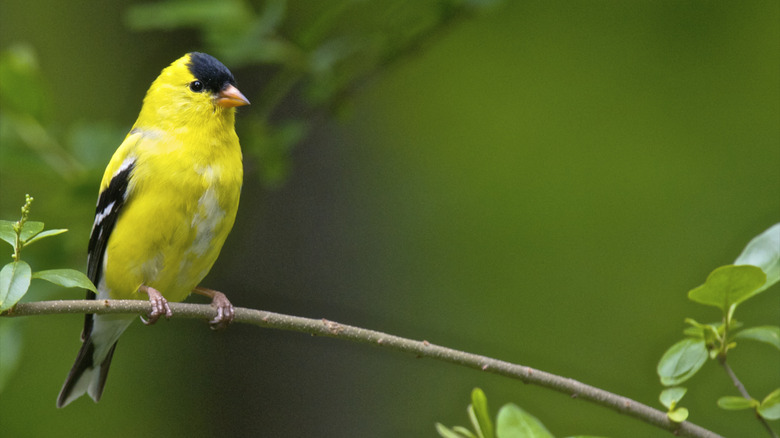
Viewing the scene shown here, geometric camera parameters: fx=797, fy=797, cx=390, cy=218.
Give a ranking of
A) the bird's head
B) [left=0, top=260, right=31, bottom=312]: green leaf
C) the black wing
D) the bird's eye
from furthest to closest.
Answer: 1. the bird's eye
2. the bird's head
3. the black wing
4. [left=0, top=260, right=31, bottom=312]: green leaf

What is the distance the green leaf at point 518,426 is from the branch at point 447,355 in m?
0.08

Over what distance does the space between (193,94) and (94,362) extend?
1.21 metres

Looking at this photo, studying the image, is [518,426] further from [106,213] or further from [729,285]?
[106,213]

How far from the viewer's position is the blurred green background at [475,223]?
5160 millimetres

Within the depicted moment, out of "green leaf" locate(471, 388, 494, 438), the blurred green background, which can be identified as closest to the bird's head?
"green leaf" locate(471, 388, 494, 438)

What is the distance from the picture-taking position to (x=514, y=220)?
224 inches

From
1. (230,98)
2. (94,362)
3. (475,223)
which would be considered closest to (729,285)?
(230,98)

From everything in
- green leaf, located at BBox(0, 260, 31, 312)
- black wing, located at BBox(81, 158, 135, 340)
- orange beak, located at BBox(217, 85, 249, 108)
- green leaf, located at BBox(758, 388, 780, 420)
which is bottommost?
green leaf, located at BBox(758, 388, 780, 420)

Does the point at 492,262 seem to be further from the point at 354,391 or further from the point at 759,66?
the point at 759,66

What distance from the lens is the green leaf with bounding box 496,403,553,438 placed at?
1.70 metres

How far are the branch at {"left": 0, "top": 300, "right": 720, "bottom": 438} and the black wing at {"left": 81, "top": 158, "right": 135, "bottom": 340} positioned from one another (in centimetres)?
104

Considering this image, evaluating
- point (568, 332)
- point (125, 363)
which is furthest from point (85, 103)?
point (568, 332)

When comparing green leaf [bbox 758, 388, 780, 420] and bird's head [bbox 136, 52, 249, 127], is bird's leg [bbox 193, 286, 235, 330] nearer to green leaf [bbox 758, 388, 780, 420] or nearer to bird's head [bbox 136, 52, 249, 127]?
bird's head [bbox 136, 52, 249, 127]

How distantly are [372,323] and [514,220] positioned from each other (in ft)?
4.11
